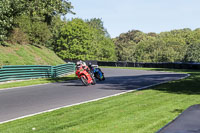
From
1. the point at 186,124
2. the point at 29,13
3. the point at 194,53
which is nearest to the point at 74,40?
the point at 29,13

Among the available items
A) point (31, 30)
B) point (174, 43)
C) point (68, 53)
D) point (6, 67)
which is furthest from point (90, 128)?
point (174, 43)

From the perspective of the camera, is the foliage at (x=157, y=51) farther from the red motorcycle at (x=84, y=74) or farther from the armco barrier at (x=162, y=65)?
the red motorcycle at (x=84, y=74)

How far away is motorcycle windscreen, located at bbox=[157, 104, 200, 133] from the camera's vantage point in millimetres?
4853

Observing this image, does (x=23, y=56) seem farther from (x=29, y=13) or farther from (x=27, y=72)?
(x=27, y=72)

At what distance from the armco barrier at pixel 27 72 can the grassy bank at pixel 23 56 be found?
4.71 metres

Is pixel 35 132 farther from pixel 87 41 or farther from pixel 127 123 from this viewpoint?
pixel 87 41

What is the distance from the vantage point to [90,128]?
6.30 metres

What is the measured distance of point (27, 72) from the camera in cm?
2327

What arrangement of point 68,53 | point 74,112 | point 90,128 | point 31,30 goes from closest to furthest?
point 90,128
point 74,112
point 31,30
point 68,53

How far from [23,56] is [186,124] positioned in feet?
93.9

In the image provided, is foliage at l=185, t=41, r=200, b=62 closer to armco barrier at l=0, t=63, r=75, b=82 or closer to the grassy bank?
the grassy bank

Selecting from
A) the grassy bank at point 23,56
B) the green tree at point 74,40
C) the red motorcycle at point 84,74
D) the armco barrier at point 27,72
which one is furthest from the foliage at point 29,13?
the green tree at point 74,40

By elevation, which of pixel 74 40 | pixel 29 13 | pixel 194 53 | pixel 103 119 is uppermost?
pixel 29 13

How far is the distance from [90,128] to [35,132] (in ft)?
4.09
